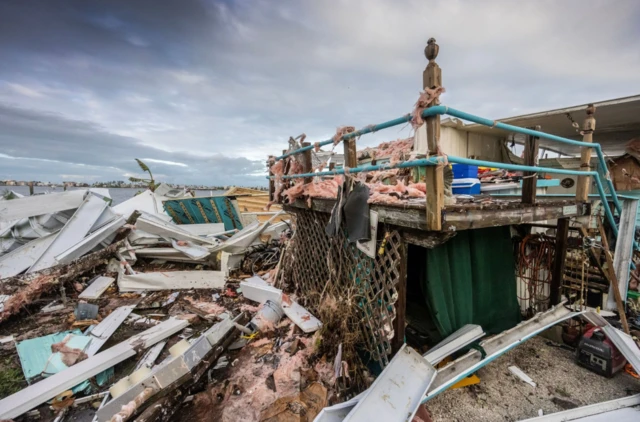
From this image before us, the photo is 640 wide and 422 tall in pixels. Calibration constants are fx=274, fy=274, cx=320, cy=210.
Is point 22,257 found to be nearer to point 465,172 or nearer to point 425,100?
point 425,100

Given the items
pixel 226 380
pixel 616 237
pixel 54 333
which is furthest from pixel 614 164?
pixel 54 333

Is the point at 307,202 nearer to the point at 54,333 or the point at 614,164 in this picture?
the point at 54,333

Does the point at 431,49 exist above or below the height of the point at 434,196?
above

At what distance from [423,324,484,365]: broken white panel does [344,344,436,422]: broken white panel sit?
23cm

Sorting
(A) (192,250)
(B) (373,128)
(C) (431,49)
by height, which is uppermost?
(C) (431,49)

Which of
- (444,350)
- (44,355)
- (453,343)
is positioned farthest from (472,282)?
(44,355)

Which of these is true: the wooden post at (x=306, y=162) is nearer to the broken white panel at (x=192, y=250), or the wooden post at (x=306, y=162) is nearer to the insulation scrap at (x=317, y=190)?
the insulation scrap at (x=317, y=190)

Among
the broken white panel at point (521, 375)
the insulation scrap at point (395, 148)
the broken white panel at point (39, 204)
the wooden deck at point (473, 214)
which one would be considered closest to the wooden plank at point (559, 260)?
the wooden deck at point (473, 214)

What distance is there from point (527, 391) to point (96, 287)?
26.3 feet

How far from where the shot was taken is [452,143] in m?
9.67

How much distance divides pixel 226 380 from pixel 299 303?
74.9 inches

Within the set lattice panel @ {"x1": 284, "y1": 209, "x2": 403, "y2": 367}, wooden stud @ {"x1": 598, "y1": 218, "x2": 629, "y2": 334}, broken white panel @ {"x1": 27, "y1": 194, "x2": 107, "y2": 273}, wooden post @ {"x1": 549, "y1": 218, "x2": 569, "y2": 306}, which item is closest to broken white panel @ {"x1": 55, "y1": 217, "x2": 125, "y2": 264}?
broken white panel @ {"x1": 27, "y1": 194, "x2": 107, "y2": 273}

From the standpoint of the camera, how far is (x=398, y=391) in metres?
2.42

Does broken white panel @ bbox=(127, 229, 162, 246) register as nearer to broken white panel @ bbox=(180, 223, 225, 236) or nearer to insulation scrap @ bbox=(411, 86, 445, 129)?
broken white panel @ bbox=(180, 223, 225, 236)
